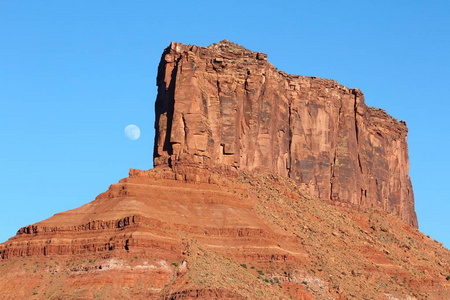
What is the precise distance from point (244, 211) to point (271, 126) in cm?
2211

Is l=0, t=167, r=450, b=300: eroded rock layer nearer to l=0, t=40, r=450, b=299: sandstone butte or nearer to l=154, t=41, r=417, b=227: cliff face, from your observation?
l=0, t=40, r=450, b=299: sandstone butte

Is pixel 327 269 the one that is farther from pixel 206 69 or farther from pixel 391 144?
pixel 391 144

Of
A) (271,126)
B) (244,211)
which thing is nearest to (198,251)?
(244,211)

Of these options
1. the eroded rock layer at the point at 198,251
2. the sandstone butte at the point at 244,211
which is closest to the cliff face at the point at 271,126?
the sandstone butte at the point at 244,211

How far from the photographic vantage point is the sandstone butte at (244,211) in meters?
103

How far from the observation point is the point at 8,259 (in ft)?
356

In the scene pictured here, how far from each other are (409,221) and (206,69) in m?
51.3

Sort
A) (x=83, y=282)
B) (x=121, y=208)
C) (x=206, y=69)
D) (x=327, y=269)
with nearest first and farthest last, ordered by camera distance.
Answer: (x=83, y=282) → (x=121, y=208) → (x=327, y=269) → (x=206, y=69)

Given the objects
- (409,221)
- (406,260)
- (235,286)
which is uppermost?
(409,221)

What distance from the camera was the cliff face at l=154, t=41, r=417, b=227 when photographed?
409 ft

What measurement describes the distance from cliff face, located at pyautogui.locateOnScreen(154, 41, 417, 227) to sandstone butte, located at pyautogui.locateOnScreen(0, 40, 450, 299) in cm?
17

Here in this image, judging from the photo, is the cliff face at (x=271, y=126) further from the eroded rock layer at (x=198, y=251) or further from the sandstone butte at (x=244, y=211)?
the eroded rock layer at (x=198, y=251)

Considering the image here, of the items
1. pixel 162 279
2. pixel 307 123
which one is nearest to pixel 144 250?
pixel 162 279

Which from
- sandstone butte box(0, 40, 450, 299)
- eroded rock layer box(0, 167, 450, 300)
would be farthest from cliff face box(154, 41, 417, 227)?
eroded rock layer box(0, 167, 450, 300)
